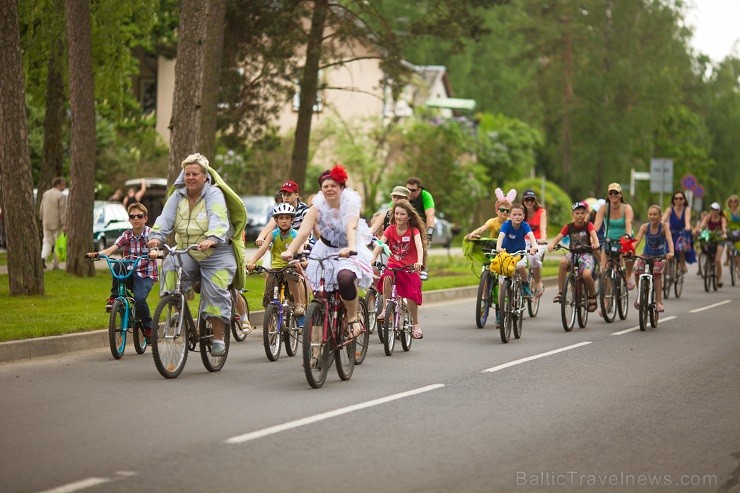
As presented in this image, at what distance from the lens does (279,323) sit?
14062 mm

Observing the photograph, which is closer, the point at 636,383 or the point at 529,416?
the point at 529,416

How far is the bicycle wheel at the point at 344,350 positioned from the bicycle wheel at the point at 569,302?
20.5ft

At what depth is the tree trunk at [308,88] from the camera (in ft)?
100

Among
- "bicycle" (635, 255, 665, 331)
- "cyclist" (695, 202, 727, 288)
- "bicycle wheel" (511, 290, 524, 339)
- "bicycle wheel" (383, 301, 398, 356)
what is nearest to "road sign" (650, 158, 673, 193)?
"cyclist" (695, 202, 727, 288)

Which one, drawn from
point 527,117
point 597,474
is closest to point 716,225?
point 597,474

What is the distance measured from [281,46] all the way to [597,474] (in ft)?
79.2

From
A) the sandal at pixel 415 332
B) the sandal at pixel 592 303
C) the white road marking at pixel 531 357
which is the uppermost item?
the sandal at pixel 592 303

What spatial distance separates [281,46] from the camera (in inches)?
1225

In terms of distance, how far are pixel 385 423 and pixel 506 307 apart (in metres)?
6.95

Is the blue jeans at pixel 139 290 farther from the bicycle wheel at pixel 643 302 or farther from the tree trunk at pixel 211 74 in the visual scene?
the tree trunk at pixel 211 74

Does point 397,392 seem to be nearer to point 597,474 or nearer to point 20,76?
point 597,474

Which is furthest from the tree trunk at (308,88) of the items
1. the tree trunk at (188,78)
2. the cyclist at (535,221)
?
the cyclist at (535,221)

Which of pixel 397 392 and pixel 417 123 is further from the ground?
pixel 417 123

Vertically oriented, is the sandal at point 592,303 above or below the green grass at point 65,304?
above
